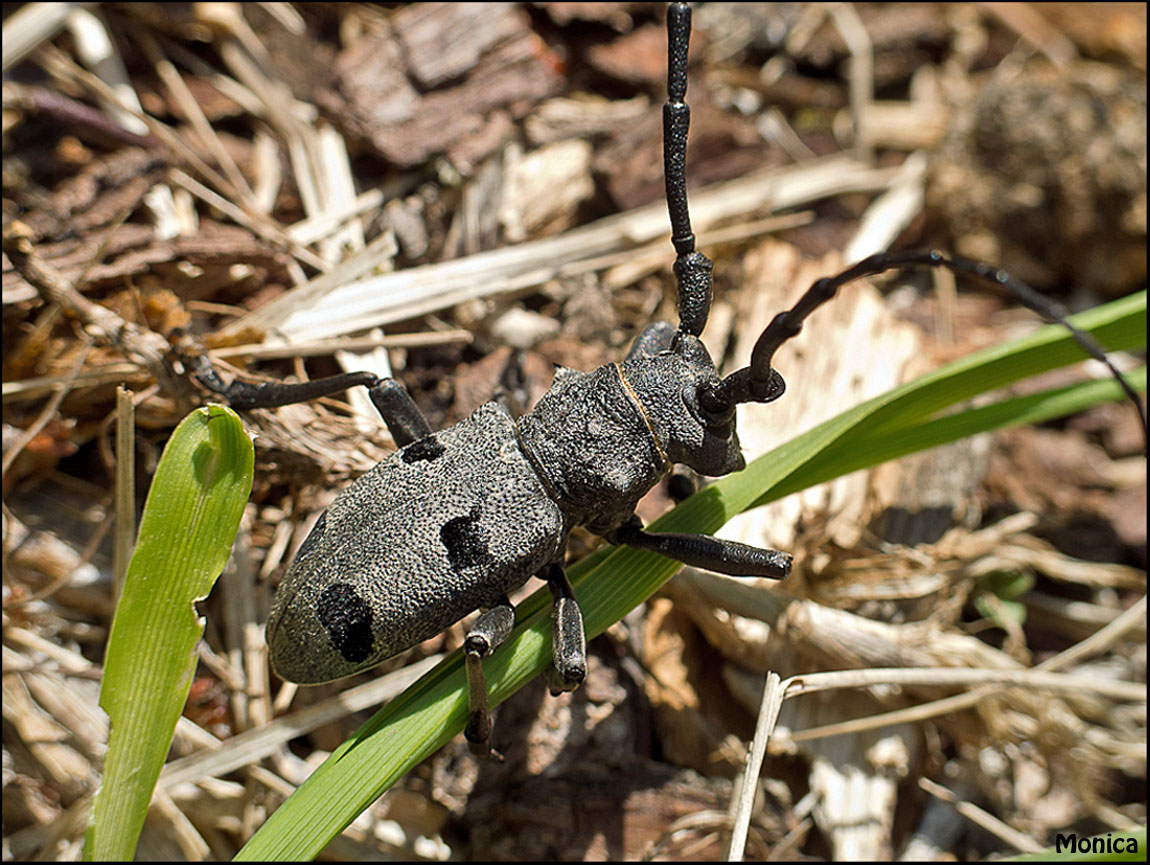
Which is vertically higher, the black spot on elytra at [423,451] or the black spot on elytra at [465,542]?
the black spot on elytra at [423,451]

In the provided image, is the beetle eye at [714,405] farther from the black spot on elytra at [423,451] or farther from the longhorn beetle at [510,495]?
the black spot on elytra at [423,451]

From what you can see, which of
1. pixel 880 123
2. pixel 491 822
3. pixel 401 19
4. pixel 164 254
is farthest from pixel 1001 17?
pixel 491 822

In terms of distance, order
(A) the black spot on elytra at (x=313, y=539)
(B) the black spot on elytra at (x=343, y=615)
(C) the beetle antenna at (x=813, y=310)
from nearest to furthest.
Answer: (C) the beetle antenna at (x=813, y=310) < (B) the black spot on elytra at (x=343, y=615) < (A) the black spot on elytra at (x=313, y=539)

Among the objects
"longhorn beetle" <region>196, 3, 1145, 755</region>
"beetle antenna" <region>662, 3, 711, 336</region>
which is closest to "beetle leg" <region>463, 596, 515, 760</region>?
"longhorn beetle" <region>196, 3, 1145, 755</region>

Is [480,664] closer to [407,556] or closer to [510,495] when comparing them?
[407,556]

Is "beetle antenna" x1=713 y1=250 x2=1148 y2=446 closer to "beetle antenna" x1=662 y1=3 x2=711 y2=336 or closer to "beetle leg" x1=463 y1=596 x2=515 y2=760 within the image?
"beetle antenna" x1=662 y1=3 x2=711 y2=336

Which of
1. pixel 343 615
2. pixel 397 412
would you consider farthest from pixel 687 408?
pixel 343 615

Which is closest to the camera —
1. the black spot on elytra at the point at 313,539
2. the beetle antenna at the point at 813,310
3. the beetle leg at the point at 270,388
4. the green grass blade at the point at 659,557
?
the beetle antenna at the point at 813,310

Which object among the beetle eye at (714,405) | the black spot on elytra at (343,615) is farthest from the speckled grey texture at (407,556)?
the beetle eye at (714,405)
